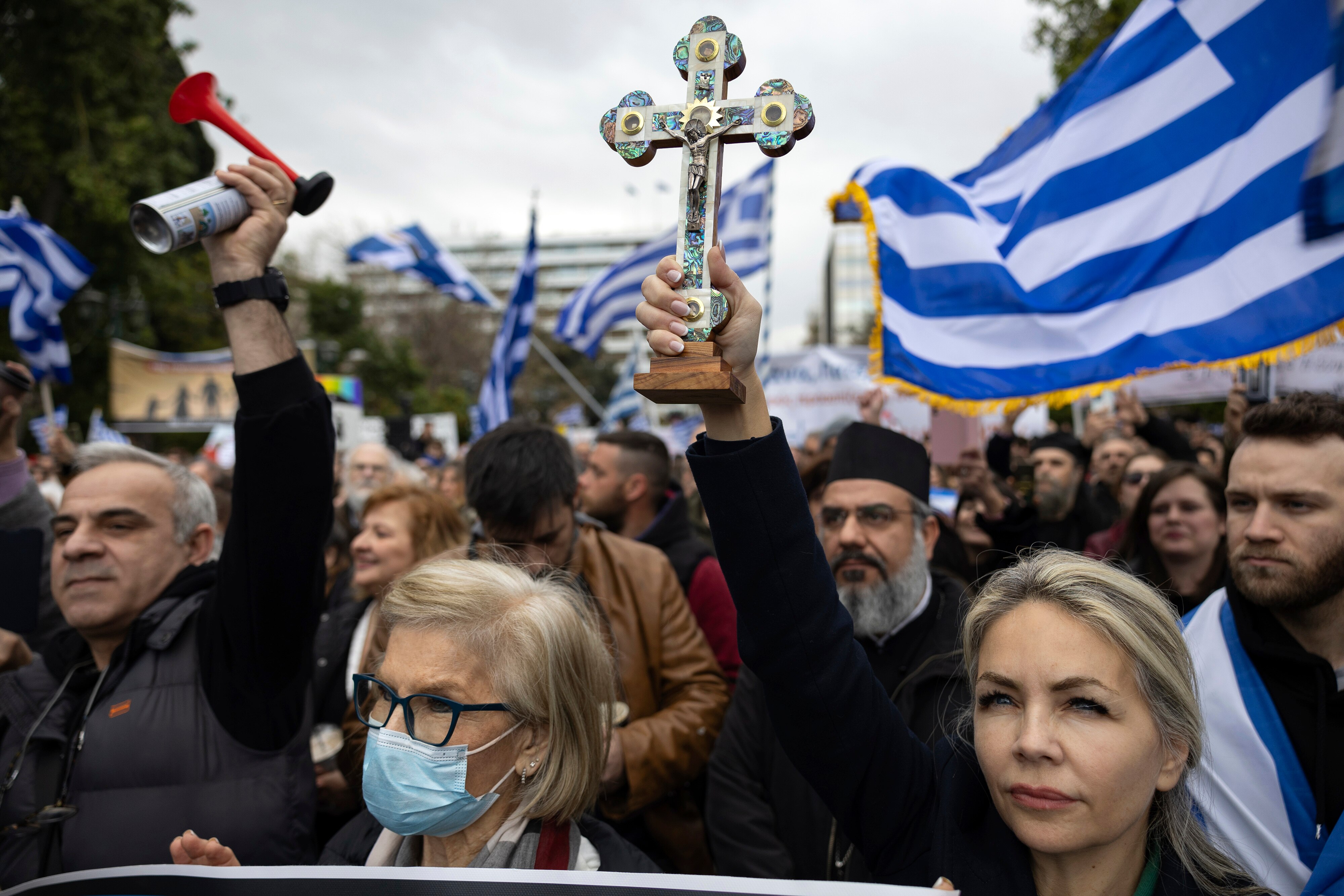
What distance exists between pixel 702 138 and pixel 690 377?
0.47m

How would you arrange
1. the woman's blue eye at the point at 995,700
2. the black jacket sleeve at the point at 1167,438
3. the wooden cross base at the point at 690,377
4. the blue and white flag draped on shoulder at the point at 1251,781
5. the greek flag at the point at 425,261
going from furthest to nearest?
1. the greek flag at the point at 425,261
2. the black jacket sleeve at the point at 1167,438
3. the blue and white flag draped on shoulder at the point at 1251,781
4. the woman's blue eye at the point at 995,700
5. the wooden cross base at the point at 690,377

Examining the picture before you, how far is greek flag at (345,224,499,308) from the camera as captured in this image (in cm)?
1109

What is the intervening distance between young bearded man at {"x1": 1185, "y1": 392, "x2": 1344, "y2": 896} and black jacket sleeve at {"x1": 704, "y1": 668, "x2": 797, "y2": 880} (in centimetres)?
111

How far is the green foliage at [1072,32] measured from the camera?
13.9m

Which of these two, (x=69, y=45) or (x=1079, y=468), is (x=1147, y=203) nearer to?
(x=1079, y=468)

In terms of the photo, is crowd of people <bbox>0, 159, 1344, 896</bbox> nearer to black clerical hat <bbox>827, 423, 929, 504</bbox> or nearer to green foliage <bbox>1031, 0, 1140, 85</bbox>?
black clerical hat <bbox>827, 423, 929, 504</bbox>

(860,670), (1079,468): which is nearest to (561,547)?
(860,670)

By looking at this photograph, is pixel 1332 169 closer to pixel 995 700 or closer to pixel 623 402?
pixel 995 700

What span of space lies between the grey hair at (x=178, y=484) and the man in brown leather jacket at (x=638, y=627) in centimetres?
81

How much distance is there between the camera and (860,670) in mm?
1723

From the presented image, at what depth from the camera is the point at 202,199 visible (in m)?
2.03

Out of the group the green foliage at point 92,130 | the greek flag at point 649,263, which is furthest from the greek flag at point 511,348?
the green foliage at point 92,130

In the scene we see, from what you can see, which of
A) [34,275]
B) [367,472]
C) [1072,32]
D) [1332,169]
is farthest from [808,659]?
[1072,32]

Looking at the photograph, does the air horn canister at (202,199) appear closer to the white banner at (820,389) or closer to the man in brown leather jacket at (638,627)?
the man in brown leather jacket at (638,627)
